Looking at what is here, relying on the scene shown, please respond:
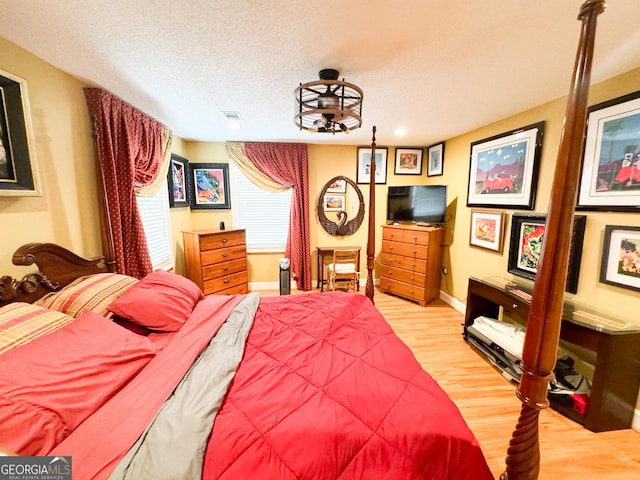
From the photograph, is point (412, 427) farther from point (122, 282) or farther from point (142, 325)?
point (122, 282)

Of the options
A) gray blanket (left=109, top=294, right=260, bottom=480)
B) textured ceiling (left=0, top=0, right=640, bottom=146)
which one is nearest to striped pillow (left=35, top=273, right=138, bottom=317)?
gray blanket (left=109, top=294, right=260, bottom=480)

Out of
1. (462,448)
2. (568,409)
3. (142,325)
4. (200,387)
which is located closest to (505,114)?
(568,409)

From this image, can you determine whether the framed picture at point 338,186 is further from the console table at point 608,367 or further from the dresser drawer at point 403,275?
the console table at point 608,367

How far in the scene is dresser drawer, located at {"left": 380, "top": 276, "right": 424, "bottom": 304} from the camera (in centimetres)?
349

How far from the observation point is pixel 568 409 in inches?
68.9

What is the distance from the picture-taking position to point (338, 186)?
401 centimetres

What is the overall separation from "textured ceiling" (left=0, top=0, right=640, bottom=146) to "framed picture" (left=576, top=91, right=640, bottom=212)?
0.89 ft

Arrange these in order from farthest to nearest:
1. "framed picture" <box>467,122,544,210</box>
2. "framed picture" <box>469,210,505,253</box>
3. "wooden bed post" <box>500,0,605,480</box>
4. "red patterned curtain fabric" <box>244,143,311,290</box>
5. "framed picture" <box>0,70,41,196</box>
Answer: "red patterned curtain fabric" <box>244,143,311,290</box>, "framed picture" <box>469,210,505,253</box>, "framed picture" <box>467,122,544,210</box>, "framed picture" <box>0,70,41,196</box>, "wooden bed post" <box>500,0,605,480</box>

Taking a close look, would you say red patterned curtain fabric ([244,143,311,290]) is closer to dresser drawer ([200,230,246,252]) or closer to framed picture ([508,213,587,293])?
dresser drawer ([200,230,246,252])

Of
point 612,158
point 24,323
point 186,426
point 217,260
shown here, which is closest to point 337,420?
point 186,426

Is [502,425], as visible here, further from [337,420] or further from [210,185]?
[210,185]

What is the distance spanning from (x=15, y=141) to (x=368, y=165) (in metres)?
3.64

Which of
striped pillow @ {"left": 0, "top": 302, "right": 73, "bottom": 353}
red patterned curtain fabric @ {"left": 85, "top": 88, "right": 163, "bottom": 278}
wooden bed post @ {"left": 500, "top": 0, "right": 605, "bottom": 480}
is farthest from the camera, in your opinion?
red patterned curtain fabric @ {"left": 85, "top": 88, "right": 163, "bottom": 278}

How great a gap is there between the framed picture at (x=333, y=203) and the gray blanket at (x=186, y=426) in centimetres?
295
